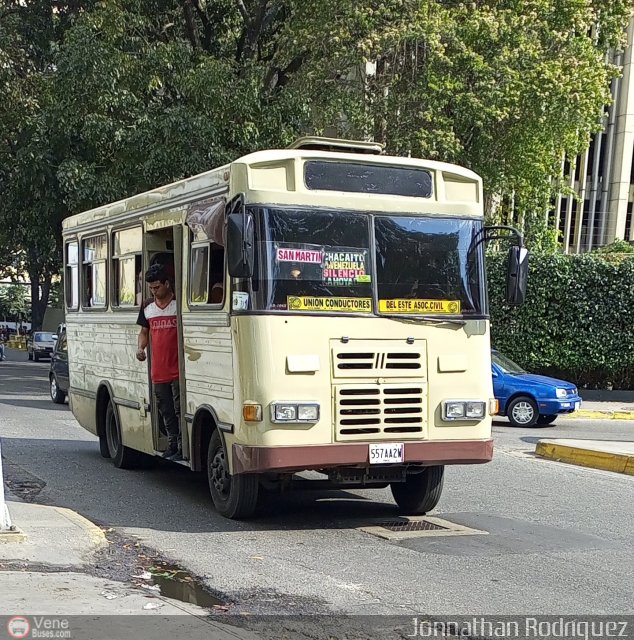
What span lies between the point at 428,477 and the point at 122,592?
388cm

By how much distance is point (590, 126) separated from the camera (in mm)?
25875

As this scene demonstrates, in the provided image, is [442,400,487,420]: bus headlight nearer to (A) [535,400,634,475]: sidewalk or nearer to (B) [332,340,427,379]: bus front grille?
(B) [332,340,427,379]: bus front grille

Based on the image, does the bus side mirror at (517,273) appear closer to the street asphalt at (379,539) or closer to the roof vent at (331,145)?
the roof vent at (331,145)

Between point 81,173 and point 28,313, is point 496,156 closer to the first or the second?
point 81,173

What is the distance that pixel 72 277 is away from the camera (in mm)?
14227

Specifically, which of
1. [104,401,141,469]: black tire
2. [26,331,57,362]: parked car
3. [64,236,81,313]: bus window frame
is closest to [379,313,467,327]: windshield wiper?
[104,401,141,469]: black tire

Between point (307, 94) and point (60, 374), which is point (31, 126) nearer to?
point (307, 94)

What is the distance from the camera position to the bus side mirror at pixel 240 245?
8.20 m

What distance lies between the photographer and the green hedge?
24781 millimetres

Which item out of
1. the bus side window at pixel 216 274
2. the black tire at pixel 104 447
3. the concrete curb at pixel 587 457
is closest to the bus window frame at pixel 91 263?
the black tire at pixel 104 447

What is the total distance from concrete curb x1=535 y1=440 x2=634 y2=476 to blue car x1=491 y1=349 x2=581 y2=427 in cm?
466

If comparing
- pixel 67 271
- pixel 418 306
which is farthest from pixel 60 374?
pixel 418 306

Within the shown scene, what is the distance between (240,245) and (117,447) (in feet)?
16.6

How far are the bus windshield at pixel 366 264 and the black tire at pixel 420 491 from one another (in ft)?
5.17
